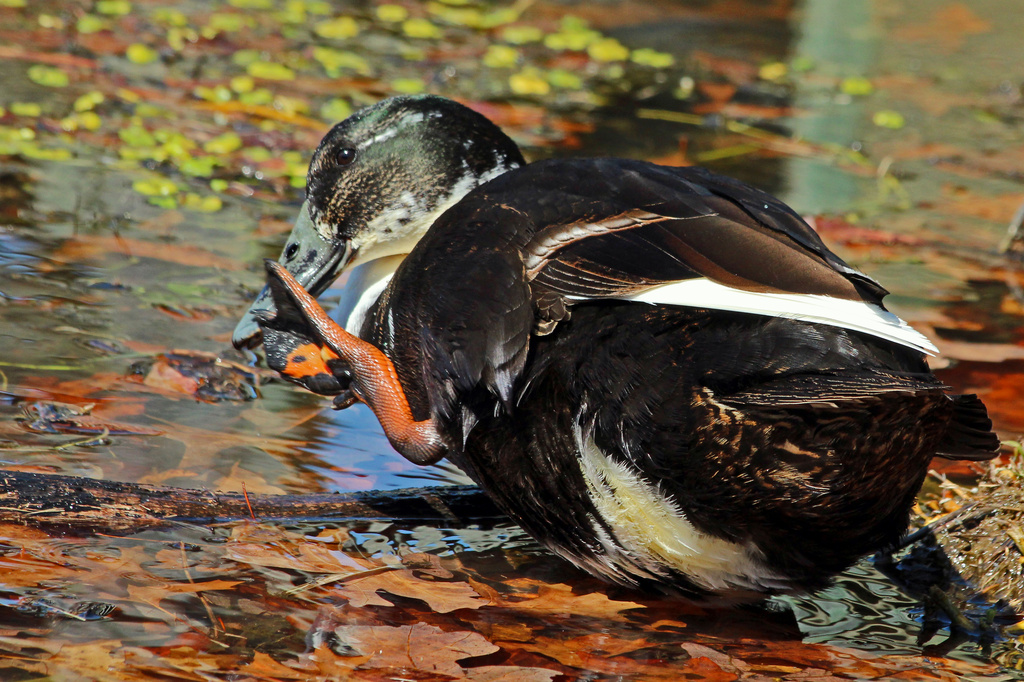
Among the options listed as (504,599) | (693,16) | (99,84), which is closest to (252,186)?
(99,84)

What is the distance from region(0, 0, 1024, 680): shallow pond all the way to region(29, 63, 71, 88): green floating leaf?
0.04ft

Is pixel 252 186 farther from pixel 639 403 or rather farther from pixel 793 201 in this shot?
pixel 639 403

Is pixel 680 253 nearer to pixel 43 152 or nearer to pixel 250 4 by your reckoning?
pixel 43 152

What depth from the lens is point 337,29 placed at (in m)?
7.82

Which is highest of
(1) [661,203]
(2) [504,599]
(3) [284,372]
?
(1) [661,203]

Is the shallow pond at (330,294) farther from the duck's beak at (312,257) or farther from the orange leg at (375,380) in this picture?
the duck's beak at (312,257)

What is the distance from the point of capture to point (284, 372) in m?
3.08

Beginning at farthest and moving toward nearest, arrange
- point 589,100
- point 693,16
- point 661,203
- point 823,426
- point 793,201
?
1. point 693,16
2. point 589,100
3. point 793,201
4. point 661,203
5. point 823,426

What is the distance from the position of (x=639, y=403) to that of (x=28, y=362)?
2014mm

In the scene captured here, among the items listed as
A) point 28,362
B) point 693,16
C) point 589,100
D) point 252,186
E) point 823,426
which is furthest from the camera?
point 693,16

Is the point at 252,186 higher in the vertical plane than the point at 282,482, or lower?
higher

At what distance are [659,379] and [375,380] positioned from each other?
2.74ft

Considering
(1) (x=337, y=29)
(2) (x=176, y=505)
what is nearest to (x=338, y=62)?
(1) (x=337, y=29)

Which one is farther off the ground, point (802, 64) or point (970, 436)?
point (802, 64)
